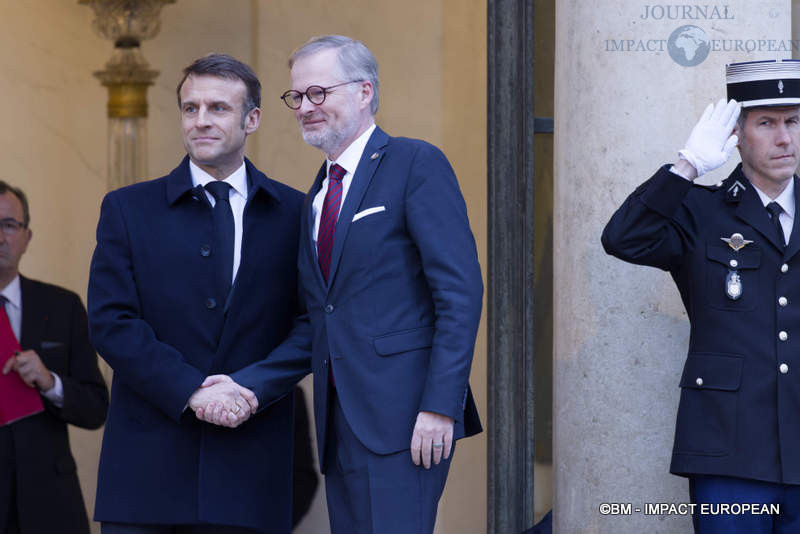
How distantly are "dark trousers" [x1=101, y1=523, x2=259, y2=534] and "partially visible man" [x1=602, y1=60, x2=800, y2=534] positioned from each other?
1209 mm

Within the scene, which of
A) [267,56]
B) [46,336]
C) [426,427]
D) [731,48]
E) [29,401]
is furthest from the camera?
[267,56]

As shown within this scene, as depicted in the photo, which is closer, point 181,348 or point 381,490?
point 381,490

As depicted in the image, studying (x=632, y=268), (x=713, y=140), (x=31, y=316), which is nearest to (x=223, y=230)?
(x=632, y=268)

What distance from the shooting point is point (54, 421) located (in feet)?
16.5

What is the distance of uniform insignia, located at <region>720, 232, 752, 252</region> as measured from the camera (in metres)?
3.43

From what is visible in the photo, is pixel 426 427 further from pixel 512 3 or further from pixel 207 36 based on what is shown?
pixel 207 36

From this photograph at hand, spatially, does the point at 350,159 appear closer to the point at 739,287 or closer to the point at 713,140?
the point at 713,140

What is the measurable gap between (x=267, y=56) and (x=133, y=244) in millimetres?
2873

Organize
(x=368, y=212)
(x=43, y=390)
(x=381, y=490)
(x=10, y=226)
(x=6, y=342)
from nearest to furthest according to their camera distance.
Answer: (x=381, y=490) → (x=368, y=212) → (x=6, y=342) → (x=43, y=390) → (x=10, y=226)

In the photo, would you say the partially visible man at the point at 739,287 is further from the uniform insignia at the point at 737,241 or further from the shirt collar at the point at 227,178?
the shirt collar at the point at 227,178

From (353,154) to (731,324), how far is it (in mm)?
1082

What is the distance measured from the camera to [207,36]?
21.5 ft

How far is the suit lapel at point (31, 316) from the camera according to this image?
5.31 m

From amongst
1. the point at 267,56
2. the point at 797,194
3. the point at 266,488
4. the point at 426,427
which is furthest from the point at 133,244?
the point at 267,56
